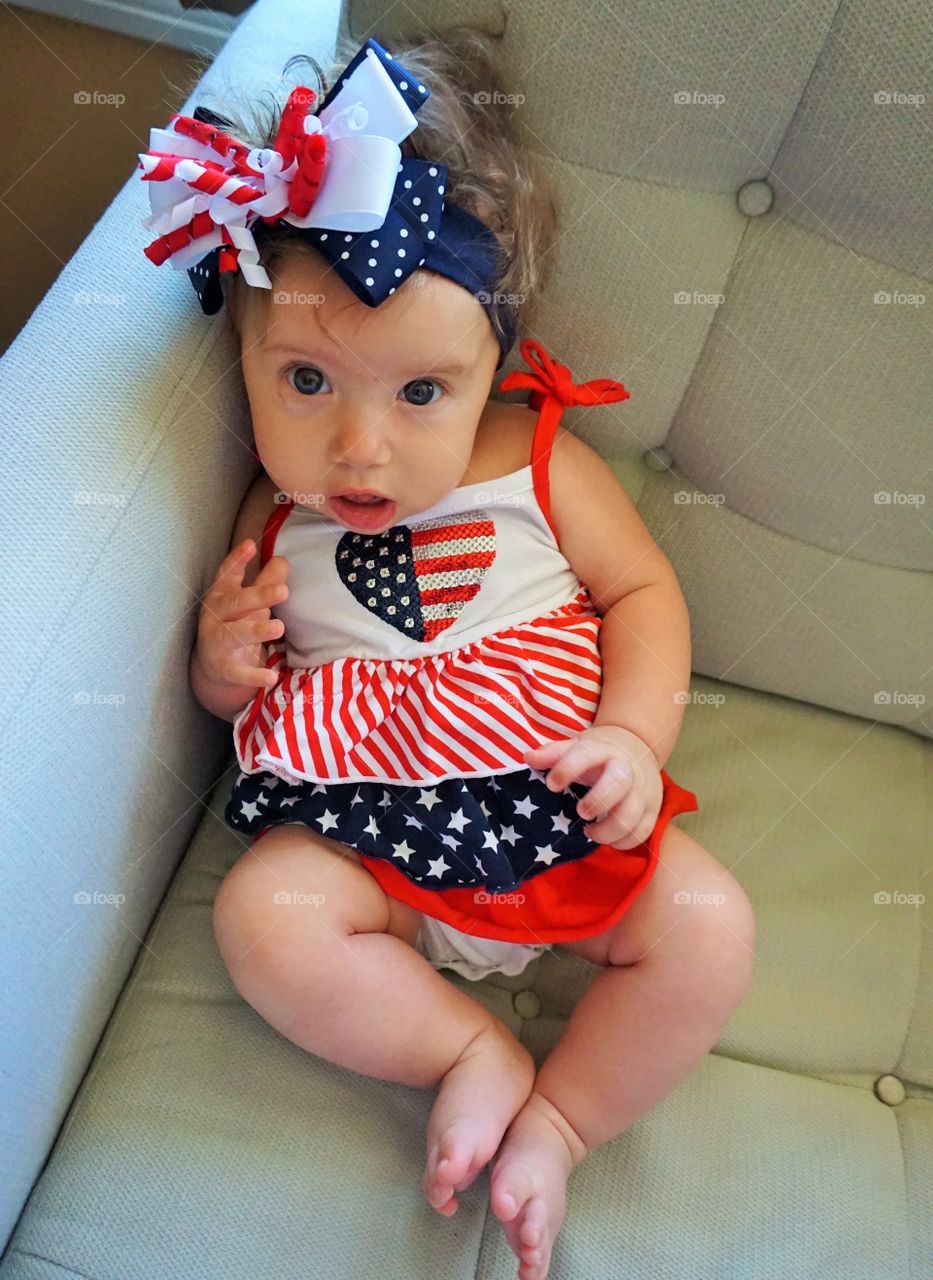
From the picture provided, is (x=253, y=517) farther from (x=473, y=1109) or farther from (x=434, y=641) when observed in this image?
(x=473, y=1109)

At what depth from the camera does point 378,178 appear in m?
0.67

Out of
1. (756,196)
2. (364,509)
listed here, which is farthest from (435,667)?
(756,196)

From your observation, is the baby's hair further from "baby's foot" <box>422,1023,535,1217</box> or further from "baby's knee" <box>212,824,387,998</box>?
"baby's foot" <box>422,1023,535,1217</box>

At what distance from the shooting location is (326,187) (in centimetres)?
69

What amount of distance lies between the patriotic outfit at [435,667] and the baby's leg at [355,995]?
0.04 meters

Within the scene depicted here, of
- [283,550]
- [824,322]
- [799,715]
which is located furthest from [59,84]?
[799,715]

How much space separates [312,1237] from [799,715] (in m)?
0.68

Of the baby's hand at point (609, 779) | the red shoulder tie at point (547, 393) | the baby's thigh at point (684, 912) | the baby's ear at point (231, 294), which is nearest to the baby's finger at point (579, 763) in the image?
the baby's hand at point (609, 779)

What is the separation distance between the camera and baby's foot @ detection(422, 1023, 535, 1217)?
75 cm

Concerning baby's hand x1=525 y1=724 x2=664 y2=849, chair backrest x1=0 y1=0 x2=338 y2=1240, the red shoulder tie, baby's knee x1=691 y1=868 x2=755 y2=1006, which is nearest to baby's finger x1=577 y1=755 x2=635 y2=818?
baby's hand x1=525 y1=724 x2=664 y2=849

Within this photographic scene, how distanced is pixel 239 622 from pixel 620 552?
349 mm

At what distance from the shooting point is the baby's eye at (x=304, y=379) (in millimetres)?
770

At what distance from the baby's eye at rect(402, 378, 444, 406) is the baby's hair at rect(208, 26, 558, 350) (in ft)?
0.25

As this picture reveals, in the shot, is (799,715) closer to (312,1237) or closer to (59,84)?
(312,1237)
